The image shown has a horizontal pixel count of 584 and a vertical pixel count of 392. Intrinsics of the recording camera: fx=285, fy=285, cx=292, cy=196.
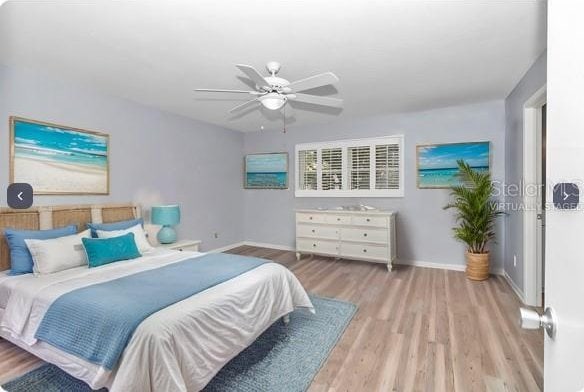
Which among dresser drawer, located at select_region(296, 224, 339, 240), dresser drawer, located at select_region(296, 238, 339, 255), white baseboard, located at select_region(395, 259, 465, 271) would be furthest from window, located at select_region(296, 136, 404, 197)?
white baseboard, located at select_region(395, 259, 465, 271)

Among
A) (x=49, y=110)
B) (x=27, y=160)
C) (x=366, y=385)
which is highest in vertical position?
(x=49, y=110)

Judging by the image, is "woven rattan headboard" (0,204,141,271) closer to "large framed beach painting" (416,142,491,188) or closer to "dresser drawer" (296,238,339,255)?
"dresser drawer" (296,238,339,255)

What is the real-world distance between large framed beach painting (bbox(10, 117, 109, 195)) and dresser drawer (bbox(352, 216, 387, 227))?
11.8 ft

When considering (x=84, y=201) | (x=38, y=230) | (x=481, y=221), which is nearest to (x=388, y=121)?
(x=481, y=221)

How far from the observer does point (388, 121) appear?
4.82 metres

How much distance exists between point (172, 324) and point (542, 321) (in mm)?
1668

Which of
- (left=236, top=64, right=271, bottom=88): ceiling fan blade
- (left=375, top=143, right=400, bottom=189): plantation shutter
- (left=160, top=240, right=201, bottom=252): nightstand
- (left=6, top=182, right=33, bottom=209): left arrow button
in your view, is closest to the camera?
(left=236, top=64, right=271, bottom=88): ceiling fan blade

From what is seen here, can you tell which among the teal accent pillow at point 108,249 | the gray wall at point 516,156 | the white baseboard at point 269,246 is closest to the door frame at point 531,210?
the gray wall at point 516,156

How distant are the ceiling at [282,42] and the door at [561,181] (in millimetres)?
1580

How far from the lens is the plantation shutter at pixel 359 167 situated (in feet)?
16.6

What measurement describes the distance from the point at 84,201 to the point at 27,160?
0.69m

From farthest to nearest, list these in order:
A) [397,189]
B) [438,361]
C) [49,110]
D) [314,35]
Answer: [397,189]
[49,110]
[314,35]
[438,361]

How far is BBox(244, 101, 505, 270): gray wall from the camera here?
415cm

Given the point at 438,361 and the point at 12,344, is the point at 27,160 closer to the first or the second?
the point at 12,344
